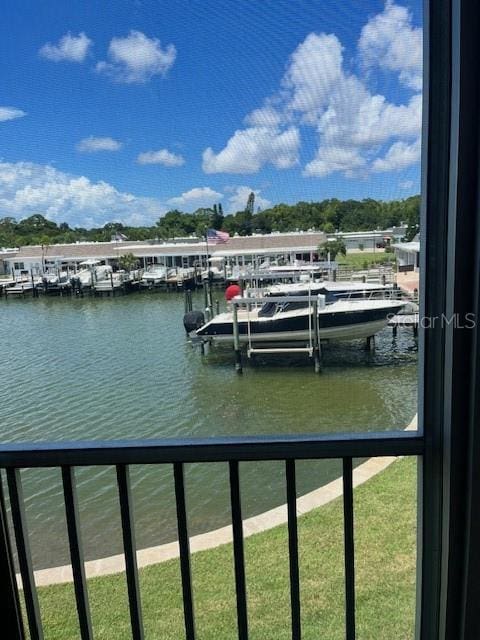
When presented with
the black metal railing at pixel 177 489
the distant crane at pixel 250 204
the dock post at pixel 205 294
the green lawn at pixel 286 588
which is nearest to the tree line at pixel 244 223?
the distant crane at pixel 250 204

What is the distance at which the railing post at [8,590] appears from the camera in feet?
3.98

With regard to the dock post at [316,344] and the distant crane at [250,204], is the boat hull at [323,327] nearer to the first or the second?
the dock post at [316,344]

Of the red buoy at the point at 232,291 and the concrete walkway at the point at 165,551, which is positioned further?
the concrete walkway at the point at 165,551

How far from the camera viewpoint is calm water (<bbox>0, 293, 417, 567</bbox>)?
124cm

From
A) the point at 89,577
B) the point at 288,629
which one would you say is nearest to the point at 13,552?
the point at 89,577

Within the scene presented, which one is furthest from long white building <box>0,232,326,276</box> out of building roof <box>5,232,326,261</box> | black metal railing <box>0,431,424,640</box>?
black metal railing <box>0,431,424,640</box>

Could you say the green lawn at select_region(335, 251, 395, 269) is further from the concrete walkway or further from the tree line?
the concrete walkway

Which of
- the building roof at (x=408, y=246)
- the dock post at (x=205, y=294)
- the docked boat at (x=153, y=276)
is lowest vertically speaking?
the dock post at (x=205, y=294)

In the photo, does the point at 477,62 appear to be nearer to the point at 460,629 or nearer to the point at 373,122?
the point at 373,122

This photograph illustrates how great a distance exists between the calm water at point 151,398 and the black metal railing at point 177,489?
0.06m

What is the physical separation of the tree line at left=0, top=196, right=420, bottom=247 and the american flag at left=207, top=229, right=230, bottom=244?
0.01 metres

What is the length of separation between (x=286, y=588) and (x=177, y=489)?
506mm

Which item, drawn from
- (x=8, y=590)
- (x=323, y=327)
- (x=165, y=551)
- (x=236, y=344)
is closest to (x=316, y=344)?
(x=323, y=327)

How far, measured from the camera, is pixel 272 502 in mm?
1377
